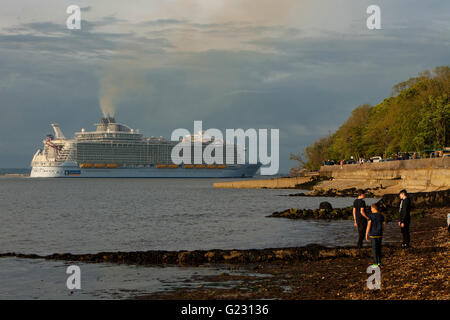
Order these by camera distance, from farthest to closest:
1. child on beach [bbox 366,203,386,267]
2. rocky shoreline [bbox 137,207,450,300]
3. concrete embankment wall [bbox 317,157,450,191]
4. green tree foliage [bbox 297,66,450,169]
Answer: green tree foliage [bbox 297,66,450,169] < concrete embankment wall [bbox 317,157,450,191] < child on beach [bbox 366,203,386,267] < rocky shoreline [bbox 137,207,450,300]

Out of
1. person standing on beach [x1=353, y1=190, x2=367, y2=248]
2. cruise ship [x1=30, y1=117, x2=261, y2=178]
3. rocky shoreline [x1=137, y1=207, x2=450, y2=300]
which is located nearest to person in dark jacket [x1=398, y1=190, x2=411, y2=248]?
rocky shoreline [x1=137, y1=207, x2=450, y2=300]

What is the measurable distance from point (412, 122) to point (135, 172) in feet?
403

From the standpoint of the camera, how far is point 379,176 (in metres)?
A: 63.4

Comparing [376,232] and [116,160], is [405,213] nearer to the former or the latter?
[376,232]

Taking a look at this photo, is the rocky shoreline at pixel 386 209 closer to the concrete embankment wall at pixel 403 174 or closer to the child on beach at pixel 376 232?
the concrete embankment wall at pixel 403 174

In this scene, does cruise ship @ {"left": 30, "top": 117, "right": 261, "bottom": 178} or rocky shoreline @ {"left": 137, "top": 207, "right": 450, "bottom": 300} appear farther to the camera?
cruise ship @ {"left": 30, "top": 117, "right": 261, "bottom": 178}

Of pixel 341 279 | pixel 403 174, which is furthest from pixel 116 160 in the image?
pixel 341 279

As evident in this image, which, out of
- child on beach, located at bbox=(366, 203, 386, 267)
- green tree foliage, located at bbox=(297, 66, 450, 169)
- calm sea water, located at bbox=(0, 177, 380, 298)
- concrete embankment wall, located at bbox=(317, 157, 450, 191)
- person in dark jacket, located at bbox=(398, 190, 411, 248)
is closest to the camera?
child on beach, located at bbox=(366, 203, 386, 267)

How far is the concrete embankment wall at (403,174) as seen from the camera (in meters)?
46.1

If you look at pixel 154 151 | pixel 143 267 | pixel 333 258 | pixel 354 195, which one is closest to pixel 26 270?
pixel 143 267

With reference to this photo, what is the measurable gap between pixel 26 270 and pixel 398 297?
11.1m

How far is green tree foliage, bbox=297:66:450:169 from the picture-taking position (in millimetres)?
61500

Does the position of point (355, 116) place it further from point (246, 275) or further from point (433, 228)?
point (246, 275)

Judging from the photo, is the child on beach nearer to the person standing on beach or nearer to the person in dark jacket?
the person in dark jacket
